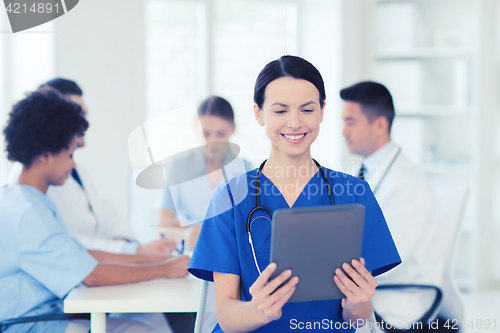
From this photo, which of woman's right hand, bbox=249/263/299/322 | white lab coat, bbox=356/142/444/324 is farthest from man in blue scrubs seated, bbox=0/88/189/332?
white lab coat, bbox=356/142/444/324

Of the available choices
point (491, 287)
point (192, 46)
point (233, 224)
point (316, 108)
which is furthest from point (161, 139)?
point (491, 287)

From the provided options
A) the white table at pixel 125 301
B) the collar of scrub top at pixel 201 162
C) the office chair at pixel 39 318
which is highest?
the collar of scrub top at pixel 201 162

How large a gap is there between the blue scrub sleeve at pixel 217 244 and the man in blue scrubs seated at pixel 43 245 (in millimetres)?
412

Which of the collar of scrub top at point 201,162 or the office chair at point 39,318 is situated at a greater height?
the collar of scrub top at point 201,162

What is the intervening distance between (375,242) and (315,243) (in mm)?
307

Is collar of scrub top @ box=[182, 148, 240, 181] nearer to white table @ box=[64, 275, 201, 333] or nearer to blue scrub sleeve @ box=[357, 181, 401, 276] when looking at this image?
white table @ box=[64, 275, 201, 333]

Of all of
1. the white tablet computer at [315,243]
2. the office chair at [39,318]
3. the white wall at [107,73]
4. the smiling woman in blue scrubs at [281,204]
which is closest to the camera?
the white tablet computer at [315,243]

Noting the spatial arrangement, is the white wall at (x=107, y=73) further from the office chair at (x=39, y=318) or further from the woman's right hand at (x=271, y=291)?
the woman's right hand at (x=271, y=291)

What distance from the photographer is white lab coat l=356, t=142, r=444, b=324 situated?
153cm

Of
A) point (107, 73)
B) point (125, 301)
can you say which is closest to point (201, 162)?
point (125, 301)

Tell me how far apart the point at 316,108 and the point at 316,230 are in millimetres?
339

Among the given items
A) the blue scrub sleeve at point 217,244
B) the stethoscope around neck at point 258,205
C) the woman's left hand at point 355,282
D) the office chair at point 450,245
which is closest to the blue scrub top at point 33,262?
the blue scrub sleeve at point 217,244

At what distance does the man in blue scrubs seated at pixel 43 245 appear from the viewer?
52.1 inches

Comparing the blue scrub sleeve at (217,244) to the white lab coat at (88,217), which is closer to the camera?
the blue scrub sleeve at (217,244)
